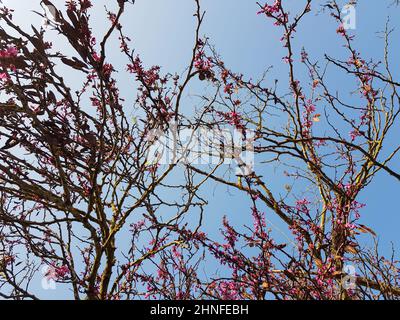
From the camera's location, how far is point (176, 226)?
3389 millimetres

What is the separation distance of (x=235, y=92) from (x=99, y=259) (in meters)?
2.98

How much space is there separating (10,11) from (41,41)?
0.44 m

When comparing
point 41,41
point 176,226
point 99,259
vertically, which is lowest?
point 99,259

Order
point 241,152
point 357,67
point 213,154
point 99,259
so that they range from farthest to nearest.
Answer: point 357,67 → point 213,154 → point 241,152 → point 99,259

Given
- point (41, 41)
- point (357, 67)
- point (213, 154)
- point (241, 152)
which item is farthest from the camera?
point (357, 67)

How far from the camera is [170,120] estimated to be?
334 cm

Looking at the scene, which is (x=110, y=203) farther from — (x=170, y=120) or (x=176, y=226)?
(x=170, y=120)

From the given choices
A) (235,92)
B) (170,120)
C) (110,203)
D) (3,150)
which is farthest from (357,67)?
(3,150)
